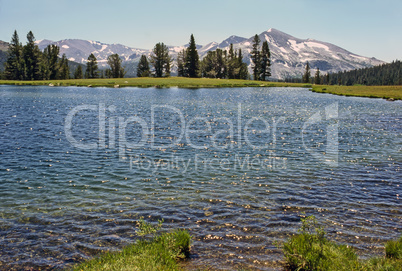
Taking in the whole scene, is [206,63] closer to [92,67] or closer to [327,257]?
[92,67]

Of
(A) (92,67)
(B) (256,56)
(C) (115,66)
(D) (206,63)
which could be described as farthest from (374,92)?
(A) (92,67)

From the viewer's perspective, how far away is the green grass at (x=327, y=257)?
876 cm

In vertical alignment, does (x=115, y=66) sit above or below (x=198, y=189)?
above

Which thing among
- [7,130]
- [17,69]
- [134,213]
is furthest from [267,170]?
[17,69]

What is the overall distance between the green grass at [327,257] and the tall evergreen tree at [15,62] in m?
166

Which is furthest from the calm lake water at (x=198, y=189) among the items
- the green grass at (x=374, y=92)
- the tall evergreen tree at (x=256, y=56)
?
the tall evergreen tree at (x=256, y=56)

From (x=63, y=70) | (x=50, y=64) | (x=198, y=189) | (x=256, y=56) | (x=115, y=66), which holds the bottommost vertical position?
(x=198, y=189)

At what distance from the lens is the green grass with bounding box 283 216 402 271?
8.76 metres

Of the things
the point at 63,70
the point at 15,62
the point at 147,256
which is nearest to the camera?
the point at 147,256

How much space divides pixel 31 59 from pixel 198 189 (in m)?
160

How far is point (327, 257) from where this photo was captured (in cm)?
911

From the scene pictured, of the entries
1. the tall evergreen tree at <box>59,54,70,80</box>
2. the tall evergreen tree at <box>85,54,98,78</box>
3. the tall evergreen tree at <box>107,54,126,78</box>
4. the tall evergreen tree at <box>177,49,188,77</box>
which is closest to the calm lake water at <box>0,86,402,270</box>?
the tall evergreen tree at <box>107,54,126,78</box>

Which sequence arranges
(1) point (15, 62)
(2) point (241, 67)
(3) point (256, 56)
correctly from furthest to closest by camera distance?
(2) point (241, 67), (3) point (256, 56), (1) point (15, 62)

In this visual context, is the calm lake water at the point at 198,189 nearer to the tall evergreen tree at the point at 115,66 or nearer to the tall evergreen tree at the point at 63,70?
the tall evergreen tree at the point at 115,66
